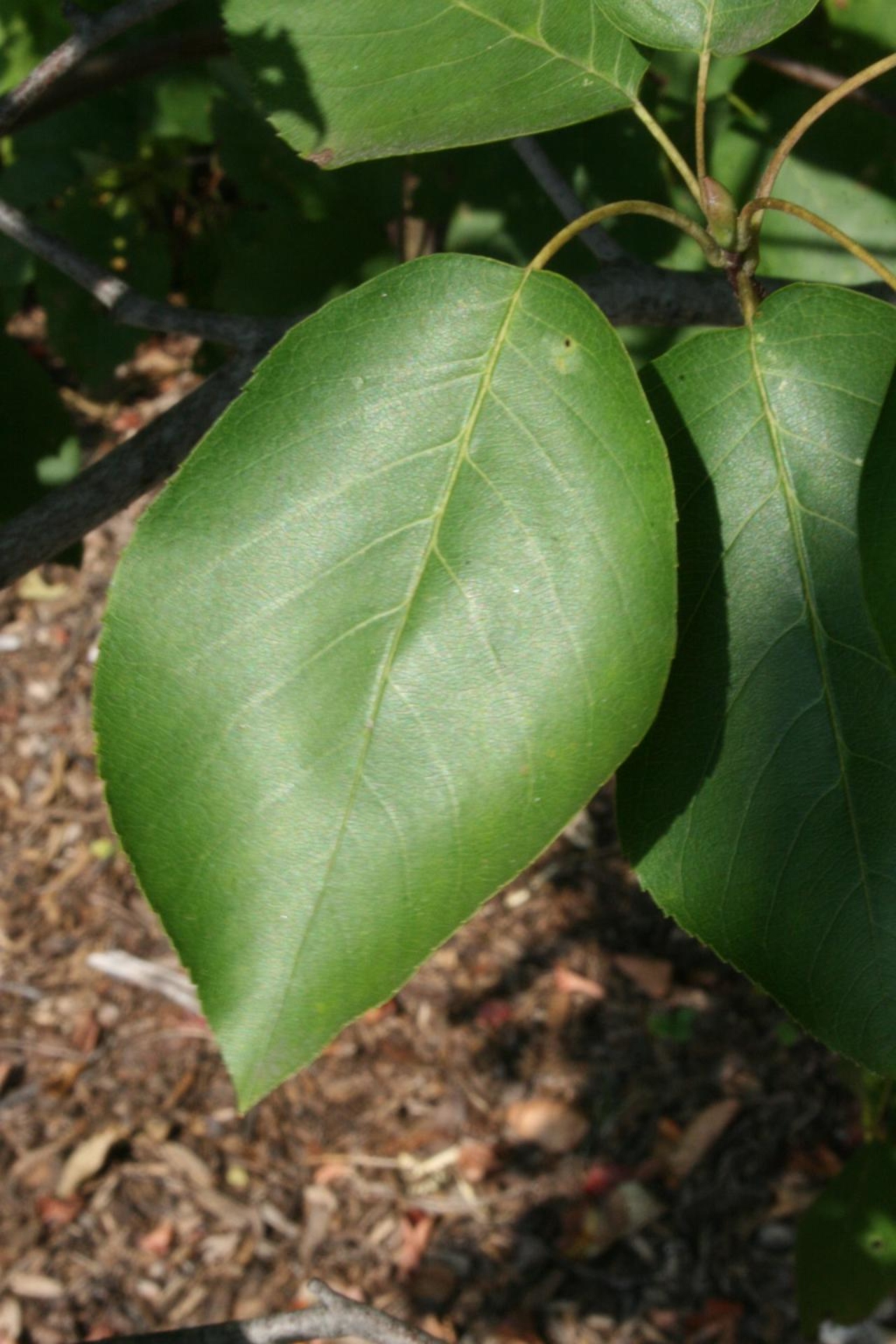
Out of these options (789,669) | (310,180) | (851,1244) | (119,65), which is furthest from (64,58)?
(851,1244)

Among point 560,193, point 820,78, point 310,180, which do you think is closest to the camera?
point 560,193

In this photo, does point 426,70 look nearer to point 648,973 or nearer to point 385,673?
point 385,673

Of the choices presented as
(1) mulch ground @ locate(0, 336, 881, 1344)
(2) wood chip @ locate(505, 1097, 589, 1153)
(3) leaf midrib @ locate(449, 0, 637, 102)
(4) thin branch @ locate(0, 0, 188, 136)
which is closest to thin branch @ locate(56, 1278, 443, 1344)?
(3) leaf midrib @ locate(449, 0, 637, 102)

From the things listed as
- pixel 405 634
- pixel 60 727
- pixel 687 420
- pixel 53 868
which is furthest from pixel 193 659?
pixel 60 727

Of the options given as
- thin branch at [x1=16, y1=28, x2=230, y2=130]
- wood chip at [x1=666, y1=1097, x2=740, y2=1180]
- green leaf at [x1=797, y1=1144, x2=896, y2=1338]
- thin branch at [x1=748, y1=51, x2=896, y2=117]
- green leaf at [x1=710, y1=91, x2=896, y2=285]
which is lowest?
wood chip at [x1=666, y1=1097, x2=740, y2=1180]

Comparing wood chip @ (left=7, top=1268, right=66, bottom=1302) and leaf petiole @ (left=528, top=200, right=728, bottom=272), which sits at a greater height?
leaf petiole @ (left=528, top=200, right=728, bottom=272)

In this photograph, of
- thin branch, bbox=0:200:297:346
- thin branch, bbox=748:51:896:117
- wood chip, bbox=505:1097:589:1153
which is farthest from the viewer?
wood chip, bbox=505:1097:589:1153

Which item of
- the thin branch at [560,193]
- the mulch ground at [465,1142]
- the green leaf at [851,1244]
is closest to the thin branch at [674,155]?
the thin branch at [560,193]

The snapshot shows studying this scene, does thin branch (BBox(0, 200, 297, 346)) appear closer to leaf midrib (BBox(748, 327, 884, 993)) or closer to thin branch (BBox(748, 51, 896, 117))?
leaf midrib (BBox(748, 327, 884, 993))

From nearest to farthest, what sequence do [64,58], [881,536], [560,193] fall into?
[881,536] → [64,58] → [560,193]
